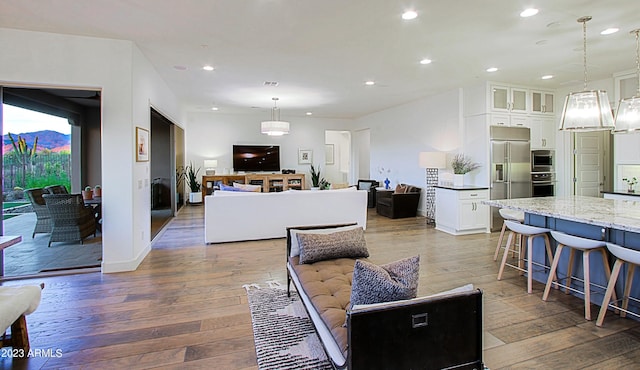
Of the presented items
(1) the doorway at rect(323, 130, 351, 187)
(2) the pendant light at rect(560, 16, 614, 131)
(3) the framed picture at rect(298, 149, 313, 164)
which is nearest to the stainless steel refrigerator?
(2) the pendant light at rect(560, 16, 614, 131)

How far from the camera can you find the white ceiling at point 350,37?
315cm

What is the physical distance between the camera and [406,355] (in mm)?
1544

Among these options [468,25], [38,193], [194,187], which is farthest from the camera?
[194,187]

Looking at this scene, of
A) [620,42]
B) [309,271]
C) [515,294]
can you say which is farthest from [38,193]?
[620,42]

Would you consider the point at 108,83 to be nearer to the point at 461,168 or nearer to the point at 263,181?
the point at 461,168

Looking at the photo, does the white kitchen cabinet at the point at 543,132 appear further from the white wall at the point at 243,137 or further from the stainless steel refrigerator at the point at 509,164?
the white wall at the point at 243,137

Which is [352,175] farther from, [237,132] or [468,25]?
[468,25]

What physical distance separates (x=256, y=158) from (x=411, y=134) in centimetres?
486

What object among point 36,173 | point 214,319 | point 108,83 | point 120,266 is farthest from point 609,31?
point 36,173

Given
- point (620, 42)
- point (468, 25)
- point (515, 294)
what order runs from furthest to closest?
point (620, 42) → point (468, 25) → point (515, 294)

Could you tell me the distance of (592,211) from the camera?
3105 millimetres

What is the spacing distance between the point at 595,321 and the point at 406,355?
230cm

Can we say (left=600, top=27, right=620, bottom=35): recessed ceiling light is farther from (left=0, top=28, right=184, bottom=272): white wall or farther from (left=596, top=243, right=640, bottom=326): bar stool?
(left=0, top=28, right=184, bottom=272): white wall

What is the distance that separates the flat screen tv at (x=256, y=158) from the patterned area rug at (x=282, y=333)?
721 centimetres
